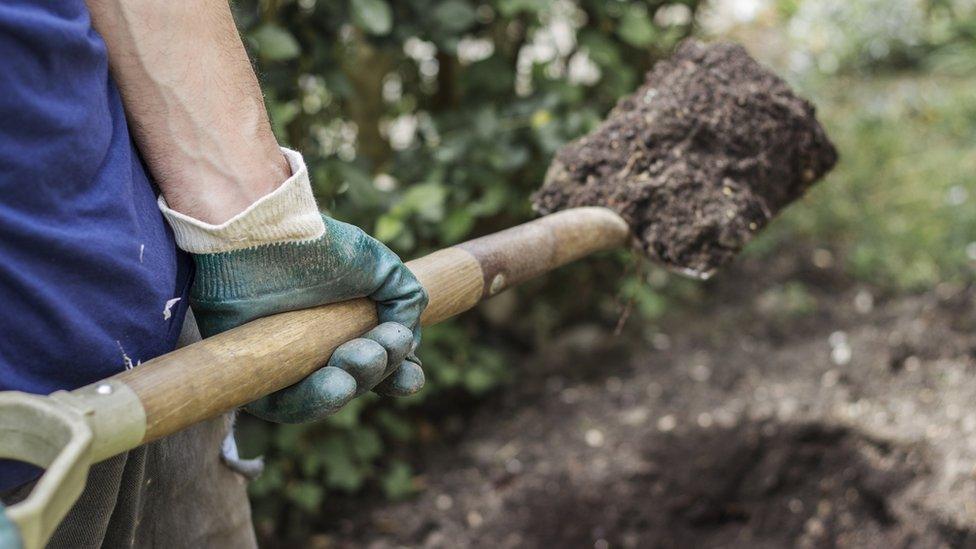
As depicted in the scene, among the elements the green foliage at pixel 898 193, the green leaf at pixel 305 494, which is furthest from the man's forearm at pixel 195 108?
the green foliage at pixel 898 193

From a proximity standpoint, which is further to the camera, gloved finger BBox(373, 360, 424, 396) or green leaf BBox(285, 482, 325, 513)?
green leaf BBox(285, 482, 325, 513)

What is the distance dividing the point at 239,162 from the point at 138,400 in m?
0.38

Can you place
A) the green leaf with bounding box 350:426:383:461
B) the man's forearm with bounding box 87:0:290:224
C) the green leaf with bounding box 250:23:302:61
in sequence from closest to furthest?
the man's forearm with bounding box 87:0:290:224
the green leaf with bounding box 250:23:302:61
the green leaf with bounding box 350:426:383:461

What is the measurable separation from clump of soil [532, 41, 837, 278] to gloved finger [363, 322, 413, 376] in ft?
2.66

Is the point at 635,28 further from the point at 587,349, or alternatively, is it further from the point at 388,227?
the point at 587,349

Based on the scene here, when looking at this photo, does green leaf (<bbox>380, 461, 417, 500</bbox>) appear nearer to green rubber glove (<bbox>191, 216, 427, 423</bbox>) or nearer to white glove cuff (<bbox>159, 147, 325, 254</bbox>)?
green rubber glove (<bbox>191, 216, 427, 423</bbox>)

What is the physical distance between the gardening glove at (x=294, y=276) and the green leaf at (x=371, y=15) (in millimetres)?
1074

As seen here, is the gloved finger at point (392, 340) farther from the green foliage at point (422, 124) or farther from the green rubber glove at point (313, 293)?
the green foliage at point (422, 124)

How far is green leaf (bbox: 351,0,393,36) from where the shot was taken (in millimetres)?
2328

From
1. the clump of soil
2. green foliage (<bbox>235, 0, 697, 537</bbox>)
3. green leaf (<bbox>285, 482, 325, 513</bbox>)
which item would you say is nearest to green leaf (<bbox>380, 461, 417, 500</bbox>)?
green foliage (<bbox>235, 0, 697, 537</bbox>)

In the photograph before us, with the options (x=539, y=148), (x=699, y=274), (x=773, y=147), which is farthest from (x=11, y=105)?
(x=539, y=148)

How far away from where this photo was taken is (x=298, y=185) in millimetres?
1290

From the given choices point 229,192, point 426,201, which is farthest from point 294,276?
point 426,201

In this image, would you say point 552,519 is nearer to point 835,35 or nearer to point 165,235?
point 165,235
